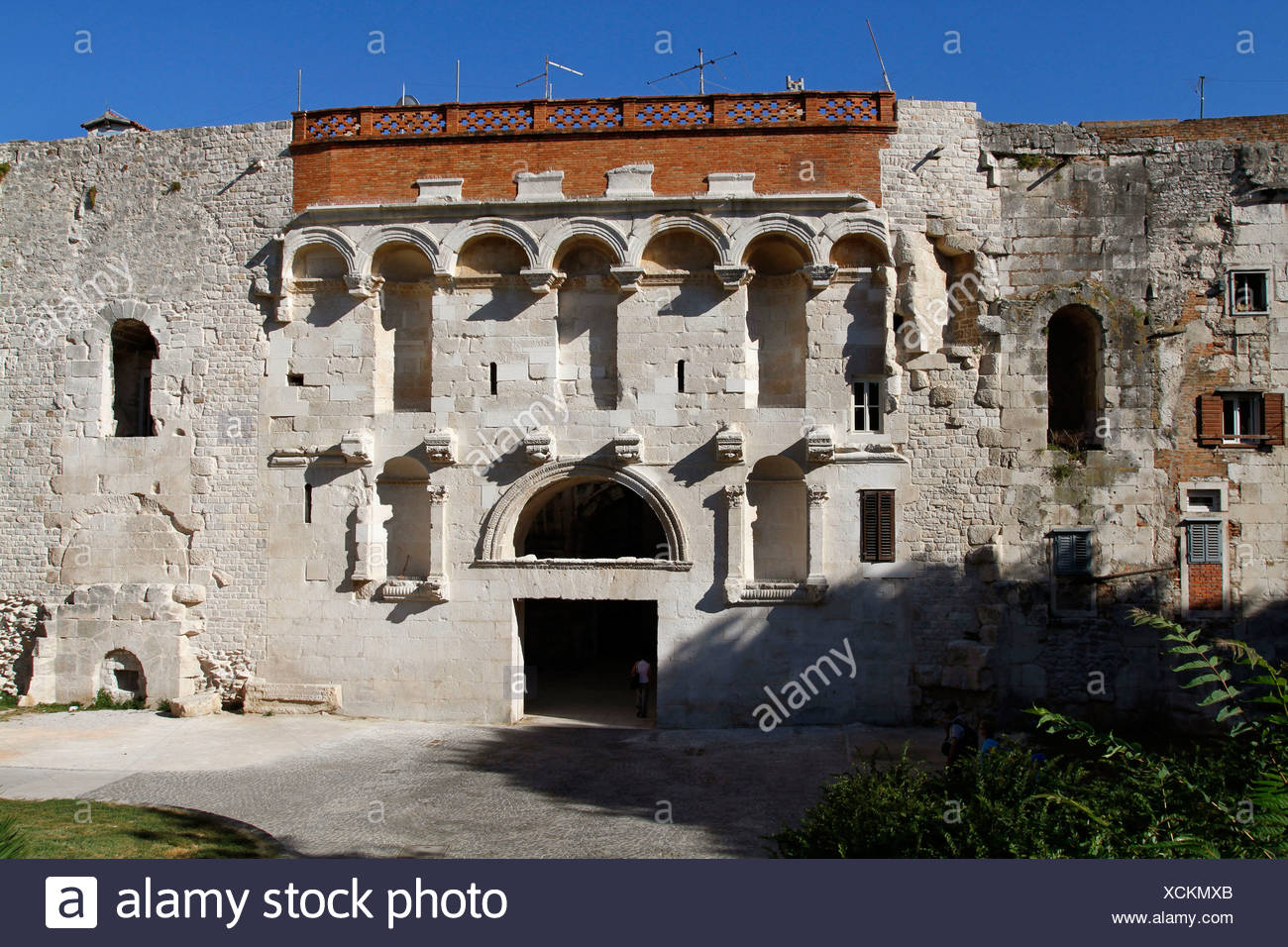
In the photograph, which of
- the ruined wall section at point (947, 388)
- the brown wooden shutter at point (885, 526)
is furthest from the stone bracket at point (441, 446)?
the ruined wall section at point (947, 388)

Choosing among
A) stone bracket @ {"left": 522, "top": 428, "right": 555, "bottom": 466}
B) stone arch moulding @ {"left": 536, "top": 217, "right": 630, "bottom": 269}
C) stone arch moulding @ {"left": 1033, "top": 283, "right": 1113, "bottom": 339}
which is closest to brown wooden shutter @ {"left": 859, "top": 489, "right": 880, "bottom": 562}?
stone arch moulding @ {"left": 1033, "top": 283, "right": 1113, "bottom": 339}

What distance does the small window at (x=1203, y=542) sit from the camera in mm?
16250

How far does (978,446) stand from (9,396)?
18.0 m

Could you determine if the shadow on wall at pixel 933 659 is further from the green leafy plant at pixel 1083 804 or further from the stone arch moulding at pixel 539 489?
the green leafy plant at pixel 1083 804

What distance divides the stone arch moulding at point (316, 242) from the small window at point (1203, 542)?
50.2ft

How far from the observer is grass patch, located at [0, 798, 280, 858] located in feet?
31.5

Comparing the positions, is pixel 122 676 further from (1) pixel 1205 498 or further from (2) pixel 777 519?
(1) pixel 1205 498

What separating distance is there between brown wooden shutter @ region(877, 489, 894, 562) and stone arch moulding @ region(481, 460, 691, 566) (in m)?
3.52

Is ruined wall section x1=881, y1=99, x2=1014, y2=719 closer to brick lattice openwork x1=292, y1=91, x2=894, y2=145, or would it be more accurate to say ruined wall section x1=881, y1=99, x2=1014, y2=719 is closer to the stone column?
brick lattice openwork x1=292, y1=91, x2=894, y2=145

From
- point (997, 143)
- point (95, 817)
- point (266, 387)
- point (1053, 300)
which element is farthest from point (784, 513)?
point (95, 817)

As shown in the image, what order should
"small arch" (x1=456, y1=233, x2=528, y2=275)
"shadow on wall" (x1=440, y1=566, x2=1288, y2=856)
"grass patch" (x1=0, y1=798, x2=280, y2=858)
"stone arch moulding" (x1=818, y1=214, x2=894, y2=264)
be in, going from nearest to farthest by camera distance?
"grass patch" (x1=0, y1=798, x2=280, y2=858), "shadow on wall" (x1=440, y1=566, x2=1288, y2=856), "stone arch moulding" (x1=818, y1=214, x2=894, y2=264), "small arch" (x1=456, y1=233, x2=528, y2=275)

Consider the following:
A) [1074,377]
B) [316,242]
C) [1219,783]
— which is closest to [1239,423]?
[1074,377]

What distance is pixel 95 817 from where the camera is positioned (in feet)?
36.0

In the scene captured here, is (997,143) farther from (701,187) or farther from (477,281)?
(477,281)
